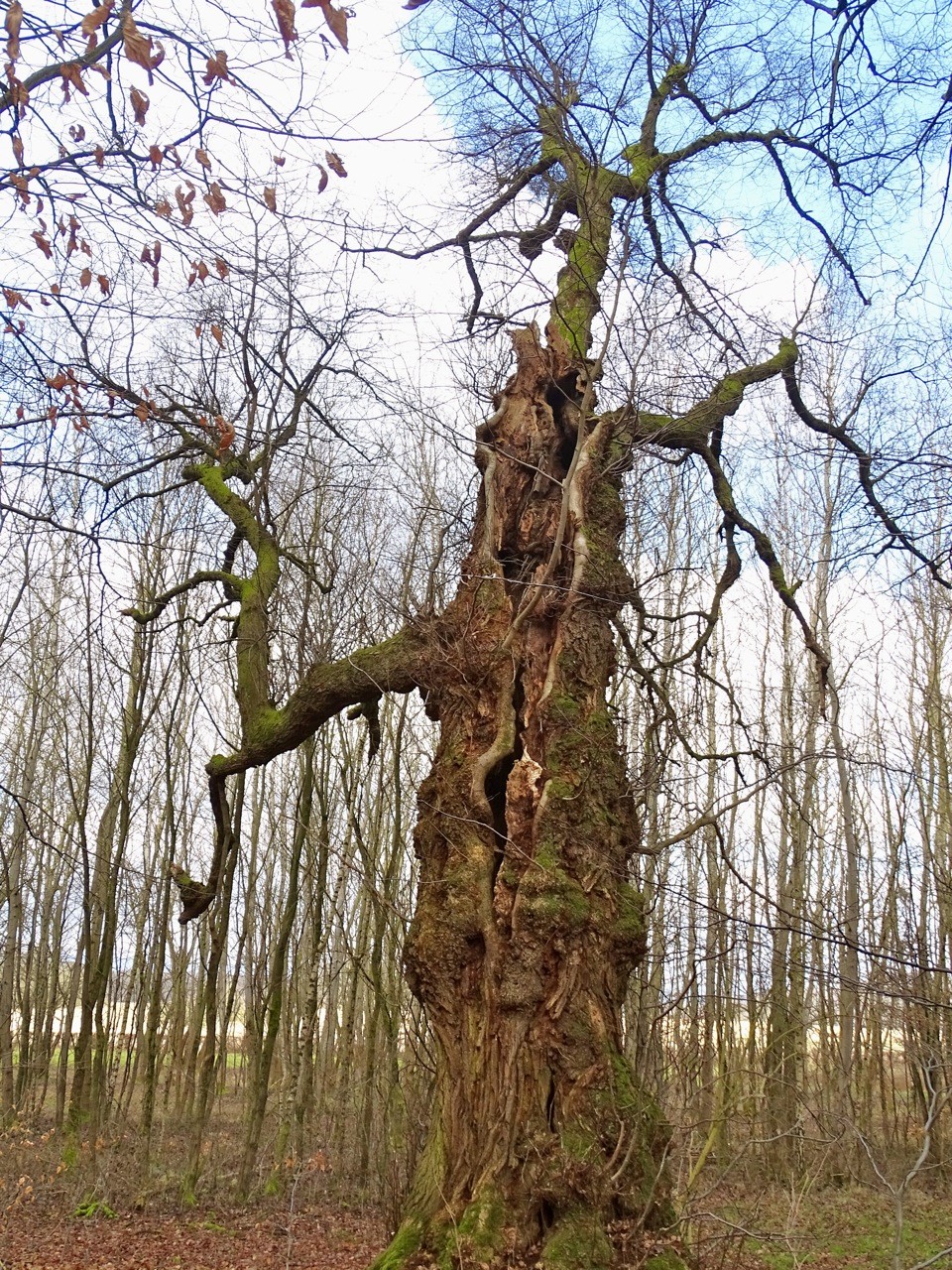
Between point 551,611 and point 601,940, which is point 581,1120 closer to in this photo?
point 601,940

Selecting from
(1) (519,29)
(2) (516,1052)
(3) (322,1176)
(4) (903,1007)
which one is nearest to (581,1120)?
(2) (516,1052)

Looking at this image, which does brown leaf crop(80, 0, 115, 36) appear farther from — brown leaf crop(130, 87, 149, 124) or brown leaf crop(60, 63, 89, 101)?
brown leaf crop(130, 87, 149, 124)

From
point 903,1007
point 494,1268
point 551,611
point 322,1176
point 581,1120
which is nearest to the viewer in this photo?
point 494,1268

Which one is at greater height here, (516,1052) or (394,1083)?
(516,1052)

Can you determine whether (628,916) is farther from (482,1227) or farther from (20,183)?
(20,183)

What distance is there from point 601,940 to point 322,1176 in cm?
814

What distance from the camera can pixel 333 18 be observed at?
2.07 metres

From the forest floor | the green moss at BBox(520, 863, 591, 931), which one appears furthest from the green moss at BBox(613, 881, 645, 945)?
the forest floor

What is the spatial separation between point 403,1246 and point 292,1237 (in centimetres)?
264

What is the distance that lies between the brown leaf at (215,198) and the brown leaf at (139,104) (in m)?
0.28

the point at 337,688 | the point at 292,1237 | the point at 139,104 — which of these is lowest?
the point at 292,1237

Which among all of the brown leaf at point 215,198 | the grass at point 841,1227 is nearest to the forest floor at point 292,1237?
the grass at point 841,1227

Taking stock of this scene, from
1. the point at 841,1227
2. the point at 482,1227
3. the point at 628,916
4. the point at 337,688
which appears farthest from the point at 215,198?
the point at 841,1227

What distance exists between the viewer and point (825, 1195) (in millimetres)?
11492
